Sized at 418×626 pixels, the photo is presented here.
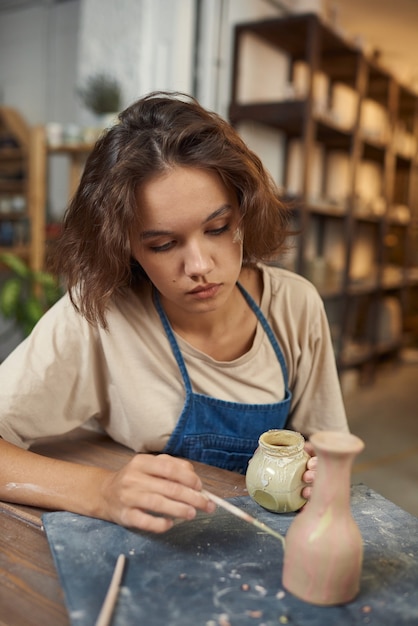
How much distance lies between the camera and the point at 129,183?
1.12 m

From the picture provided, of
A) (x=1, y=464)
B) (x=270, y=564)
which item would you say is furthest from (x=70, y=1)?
(x=270, y=564)

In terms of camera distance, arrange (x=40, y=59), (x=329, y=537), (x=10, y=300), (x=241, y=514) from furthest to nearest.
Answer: (x=40, y=59)
(x=10, y=300)
(x=241, y=514)
(x=329, y=537)

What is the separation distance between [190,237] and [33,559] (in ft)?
2.01

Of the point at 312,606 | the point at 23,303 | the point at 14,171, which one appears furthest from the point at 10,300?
the point at 312,606

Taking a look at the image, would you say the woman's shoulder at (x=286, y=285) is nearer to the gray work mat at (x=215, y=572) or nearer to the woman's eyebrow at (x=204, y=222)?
the woman's eyebrow at (x=204, y=222)

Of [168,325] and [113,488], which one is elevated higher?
[168,325]

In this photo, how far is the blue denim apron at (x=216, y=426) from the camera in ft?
4.21

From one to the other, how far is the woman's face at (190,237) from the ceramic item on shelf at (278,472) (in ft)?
1.08

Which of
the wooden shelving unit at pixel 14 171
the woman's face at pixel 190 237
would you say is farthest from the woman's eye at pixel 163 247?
the wooden shelving unit at pixel 14 171

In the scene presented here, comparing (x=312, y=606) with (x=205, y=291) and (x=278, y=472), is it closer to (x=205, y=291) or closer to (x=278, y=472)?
(x=278, y=472)

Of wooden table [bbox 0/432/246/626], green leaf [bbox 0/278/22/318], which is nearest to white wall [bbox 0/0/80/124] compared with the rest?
green leaf [bbox 0/278/22/318]

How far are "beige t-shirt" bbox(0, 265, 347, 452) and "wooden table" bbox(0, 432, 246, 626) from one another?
9cm

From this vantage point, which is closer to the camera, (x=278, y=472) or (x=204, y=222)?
(x=278, y=472)

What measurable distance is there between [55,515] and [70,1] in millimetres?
5553
